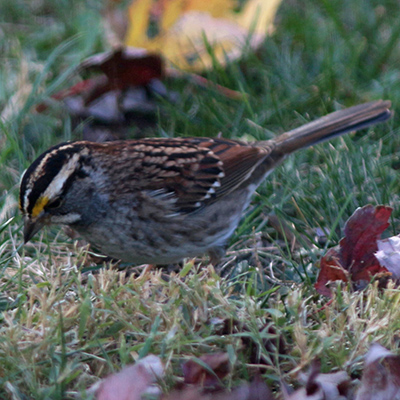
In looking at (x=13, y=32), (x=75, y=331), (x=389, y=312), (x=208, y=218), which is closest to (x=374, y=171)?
(x=208, y=218)

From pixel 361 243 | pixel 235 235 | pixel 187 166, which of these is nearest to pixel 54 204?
pixel 187 166

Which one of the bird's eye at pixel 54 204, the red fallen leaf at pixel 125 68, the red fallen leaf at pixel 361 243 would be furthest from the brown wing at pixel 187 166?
the red fallen leaf at pixel 125 68

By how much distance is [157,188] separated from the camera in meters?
4.13

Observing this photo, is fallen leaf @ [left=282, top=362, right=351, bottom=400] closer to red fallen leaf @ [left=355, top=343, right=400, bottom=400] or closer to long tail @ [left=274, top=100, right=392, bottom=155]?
red fallen leaf @ [left=355, top=343, right=400, bottom=400]

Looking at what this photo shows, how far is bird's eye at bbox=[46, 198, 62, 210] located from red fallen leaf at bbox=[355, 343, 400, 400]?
6.31 ft

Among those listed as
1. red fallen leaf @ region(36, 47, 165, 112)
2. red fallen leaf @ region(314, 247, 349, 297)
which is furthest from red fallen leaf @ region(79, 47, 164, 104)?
red fallen leaf @ region(314, 247, 349, 297)

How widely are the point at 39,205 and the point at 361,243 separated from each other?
168 cm

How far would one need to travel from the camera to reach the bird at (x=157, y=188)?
387 centimetres

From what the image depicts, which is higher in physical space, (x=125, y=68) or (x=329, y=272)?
(x=125, y=68)

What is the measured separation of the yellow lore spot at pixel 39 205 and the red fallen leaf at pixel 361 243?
4.93 ft

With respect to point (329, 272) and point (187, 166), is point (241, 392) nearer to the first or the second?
point (329, 272)

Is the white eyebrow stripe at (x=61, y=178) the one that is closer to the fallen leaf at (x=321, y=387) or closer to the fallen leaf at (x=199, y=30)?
the fallen leaf at (x=321, y=387)

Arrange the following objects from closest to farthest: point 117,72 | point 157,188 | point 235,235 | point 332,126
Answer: point 157,188, point 235,235, point 332,126, point 117,72

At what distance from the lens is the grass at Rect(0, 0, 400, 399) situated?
2.86 m
